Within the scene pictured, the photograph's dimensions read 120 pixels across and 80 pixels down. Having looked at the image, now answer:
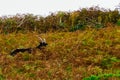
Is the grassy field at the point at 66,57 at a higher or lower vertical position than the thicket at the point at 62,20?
lower

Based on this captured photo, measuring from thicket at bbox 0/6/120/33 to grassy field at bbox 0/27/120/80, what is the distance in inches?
82.7

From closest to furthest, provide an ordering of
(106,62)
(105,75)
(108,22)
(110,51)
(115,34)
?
(105,75)
(106,62)
(110,51)
(115,34)
(108,22)

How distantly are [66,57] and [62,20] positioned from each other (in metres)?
9.01

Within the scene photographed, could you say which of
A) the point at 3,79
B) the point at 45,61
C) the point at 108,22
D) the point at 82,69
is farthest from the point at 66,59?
the point at 108,22

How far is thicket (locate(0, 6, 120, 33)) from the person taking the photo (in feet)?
84.1

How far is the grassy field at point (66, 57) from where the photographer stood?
49.9 feet

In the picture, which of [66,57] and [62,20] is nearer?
[66,57]

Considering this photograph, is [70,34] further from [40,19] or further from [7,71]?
[7,71]

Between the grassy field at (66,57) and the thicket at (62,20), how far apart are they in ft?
6.89

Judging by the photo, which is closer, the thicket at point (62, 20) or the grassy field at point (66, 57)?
the grassy field at point (66, 57)

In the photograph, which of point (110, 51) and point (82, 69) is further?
point (110, 51)

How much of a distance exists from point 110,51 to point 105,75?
14.4 ft

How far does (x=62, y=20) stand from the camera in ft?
88.2

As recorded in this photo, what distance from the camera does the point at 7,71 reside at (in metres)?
16.0
